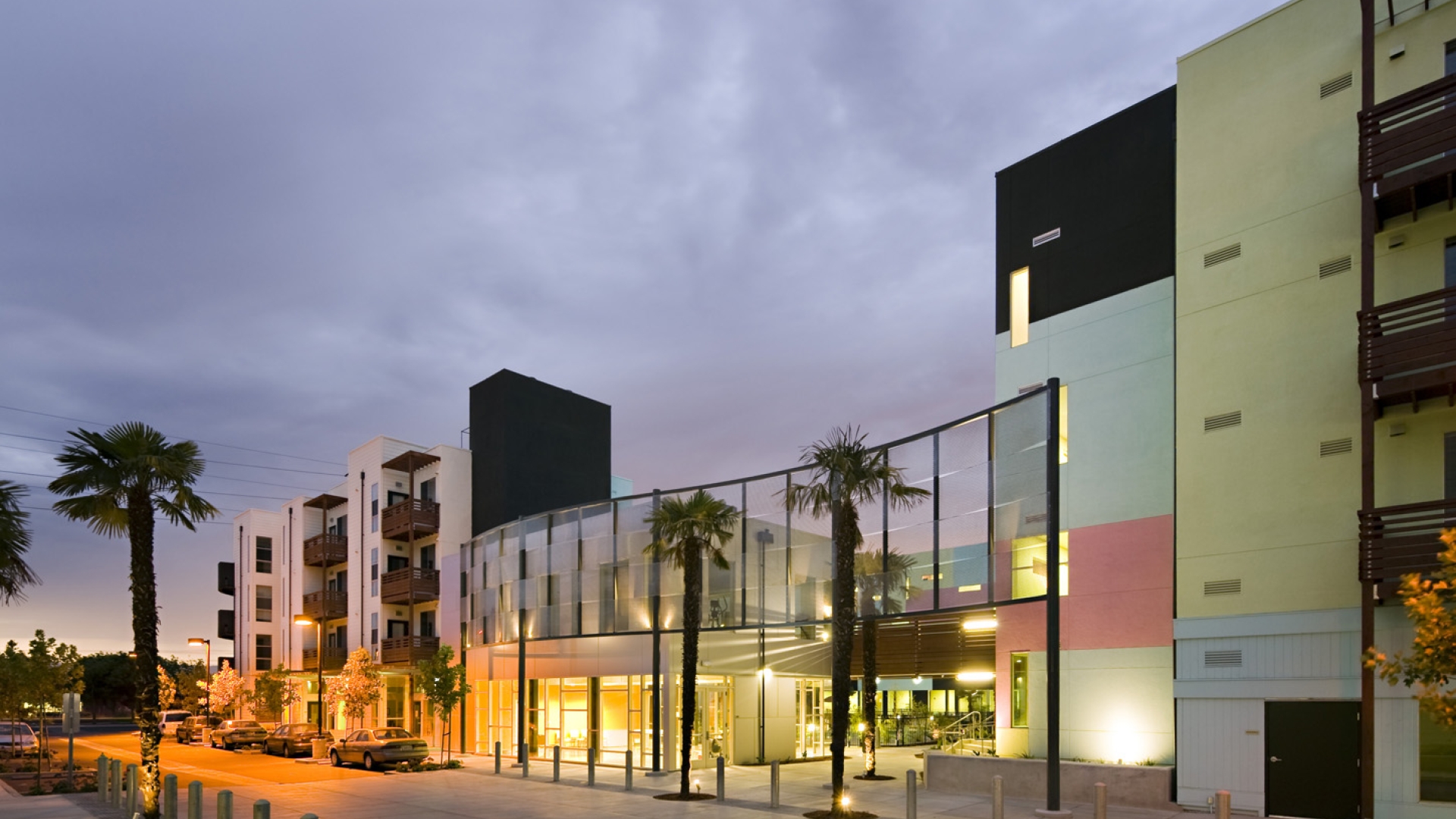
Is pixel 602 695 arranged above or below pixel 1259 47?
below

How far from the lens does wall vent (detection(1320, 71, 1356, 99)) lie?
2153cm

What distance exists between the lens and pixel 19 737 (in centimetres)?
4653

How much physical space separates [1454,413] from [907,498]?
1124 cm

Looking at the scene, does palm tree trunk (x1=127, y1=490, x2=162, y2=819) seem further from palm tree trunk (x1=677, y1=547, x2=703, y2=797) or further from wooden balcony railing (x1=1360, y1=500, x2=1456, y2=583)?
wooden balcony railing (x1=1360, y1=500, x2=1456, y2=583)

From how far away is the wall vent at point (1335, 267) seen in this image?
834 inches

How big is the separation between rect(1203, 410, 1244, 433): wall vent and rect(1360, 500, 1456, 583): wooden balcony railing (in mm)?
3698

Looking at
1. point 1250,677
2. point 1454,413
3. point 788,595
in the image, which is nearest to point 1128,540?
point 1250,677

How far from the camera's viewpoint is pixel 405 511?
5109 centimetres

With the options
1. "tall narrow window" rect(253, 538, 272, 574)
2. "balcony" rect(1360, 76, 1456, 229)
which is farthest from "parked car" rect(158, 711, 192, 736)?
"balcony" rect(1360, 76, 1456, 229)

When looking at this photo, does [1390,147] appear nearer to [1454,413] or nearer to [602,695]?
[1454,413]

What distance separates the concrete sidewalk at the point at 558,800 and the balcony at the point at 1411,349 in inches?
376

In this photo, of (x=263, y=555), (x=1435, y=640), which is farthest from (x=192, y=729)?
(x=1435, y=640)

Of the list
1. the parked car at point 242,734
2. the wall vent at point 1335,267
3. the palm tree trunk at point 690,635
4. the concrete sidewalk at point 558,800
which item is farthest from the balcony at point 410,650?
the wall vent at point 1335,267

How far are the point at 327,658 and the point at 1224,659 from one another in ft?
169
